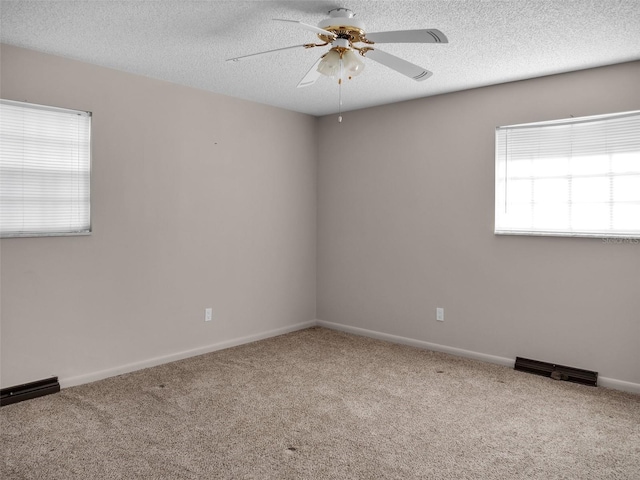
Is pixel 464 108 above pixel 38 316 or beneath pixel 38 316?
above

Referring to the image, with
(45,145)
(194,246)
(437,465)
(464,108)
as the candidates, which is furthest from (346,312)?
(45,145)

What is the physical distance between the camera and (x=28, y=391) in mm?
3201

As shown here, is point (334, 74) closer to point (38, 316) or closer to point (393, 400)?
point (393, 400)

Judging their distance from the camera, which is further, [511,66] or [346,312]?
[346,312]

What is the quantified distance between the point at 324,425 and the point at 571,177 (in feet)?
8.49

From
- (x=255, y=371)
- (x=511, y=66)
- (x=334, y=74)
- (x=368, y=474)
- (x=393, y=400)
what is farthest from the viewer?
(x=255, y=371)

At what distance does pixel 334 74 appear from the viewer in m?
2.71

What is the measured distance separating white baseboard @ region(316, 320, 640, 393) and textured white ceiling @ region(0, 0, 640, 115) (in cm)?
228

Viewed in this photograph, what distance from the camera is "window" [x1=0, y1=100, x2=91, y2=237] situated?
3.16m

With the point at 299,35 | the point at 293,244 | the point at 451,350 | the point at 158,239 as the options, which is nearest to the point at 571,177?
the point at 451,350

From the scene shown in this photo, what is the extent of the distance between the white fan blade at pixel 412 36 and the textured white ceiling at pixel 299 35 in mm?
257

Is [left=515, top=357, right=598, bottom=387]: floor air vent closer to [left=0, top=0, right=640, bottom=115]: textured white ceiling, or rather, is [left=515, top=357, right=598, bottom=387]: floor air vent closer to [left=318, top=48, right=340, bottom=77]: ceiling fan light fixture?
[left=0, top=0, right=640, bottom=115]: textured white ceiling

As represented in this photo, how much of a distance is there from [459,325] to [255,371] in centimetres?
184

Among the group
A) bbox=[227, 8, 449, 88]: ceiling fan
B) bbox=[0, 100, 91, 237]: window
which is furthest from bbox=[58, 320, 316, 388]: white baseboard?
bbox=[227, 8, 449, 88]: ceiling fan
